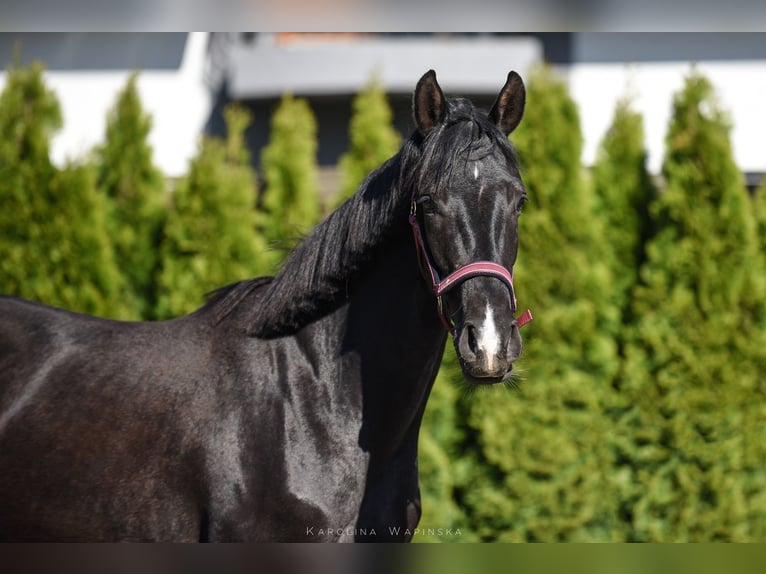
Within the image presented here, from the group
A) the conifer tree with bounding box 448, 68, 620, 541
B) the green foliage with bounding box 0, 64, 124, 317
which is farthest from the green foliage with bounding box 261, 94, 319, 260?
the conifer tree with bounding box 448, 68, 620, 541

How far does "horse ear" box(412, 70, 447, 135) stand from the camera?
276 centimetres

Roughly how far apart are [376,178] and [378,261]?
31cm

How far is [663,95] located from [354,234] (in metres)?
6.76

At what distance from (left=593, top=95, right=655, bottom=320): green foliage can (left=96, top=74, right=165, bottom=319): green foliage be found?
12.6ft

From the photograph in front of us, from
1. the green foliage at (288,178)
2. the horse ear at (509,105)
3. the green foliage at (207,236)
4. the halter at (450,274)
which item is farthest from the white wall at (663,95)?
the halter at (450,274)

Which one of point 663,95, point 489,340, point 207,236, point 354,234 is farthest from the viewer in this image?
point 663,95

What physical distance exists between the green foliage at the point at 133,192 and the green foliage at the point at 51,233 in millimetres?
214

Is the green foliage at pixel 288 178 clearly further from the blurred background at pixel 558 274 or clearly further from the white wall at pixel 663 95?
the white wall at pixel 663 95

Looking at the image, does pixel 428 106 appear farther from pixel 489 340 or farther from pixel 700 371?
pixel 700 371

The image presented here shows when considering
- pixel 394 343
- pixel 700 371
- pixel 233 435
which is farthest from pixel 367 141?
pixel 233 435

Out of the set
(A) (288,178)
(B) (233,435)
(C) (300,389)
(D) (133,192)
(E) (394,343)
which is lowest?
(B) (233,435)

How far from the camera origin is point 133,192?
691 centimetres

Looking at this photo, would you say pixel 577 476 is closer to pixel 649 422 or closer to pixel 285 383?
pixel 649 422

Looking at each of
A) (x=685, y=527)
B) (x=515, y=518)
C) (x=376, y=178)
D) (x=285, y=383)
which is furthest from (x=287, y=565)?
(x=685, y=527)
